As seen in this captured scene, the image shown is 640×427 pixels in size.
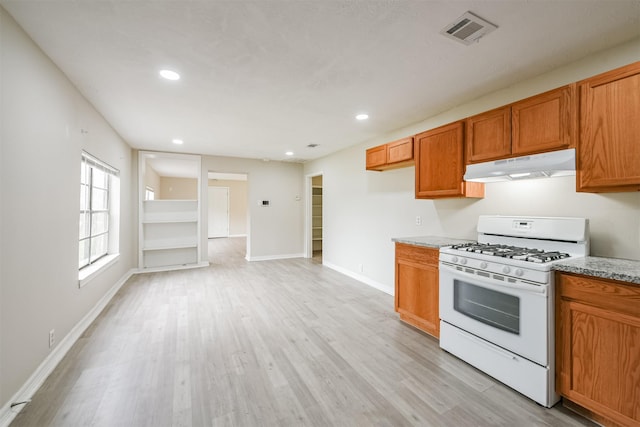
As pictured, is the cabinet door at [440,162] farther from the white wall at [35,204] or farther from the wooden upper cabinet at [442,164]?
the white wall at [35,204]

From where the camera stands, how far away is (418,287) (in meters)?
2.95

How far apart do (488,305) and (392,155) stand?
2.19 meters

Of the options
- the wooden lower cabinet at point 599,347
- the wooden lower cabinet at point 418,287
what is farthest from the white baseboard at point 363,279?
the wooden lower cabinet at point 599,347

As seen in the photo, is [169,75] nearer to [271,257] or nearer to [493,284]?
[493,284]

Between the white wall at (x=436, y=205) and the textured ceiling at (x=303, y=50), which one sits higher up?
the textured ceiling at (x=303, y=50)

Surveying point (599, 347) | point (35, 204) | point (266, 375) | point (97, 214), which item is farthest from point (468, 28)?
point (97, 214)

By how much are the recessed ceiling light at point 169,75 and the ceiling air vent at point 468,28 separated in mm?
2219

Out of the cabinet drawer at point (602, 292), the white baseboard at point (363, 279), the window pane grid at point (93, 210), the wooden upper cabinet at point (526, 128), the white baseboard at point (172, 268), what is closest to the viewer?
the cabinet drawer at point (602, 292)

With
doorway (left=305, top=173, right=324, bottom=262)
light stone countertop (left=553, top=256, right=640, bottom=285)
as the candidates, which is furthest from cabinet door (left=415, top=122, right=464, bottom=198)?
doorway (left=305, top=173, right=324, bottom=262)

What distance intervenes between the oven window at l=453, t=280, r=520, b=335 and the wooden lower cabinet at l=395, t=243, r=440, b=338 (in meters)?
0.34

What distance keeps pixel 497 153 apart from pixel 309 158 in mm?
4531

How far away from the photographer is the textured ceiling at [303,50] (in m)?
1.66

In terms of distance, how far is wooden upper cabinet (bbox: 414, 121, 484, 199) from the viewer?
2.84 meters

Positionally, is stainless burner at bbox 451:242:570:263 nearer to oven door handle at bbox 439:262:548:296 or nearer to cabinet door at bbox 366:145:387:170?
oven door handle at bbox 439:262:548:296
